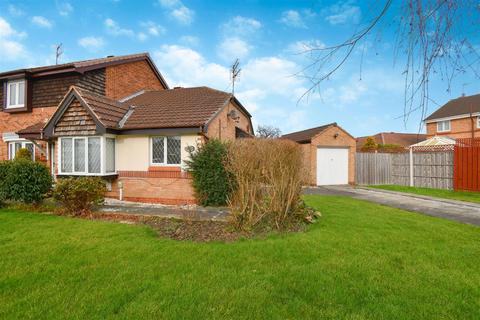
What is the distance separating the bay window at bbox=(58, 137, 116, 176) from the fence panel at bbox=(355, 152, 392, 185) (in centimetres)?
1584

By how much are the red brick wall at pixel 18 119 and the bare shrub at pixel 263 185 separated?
1325 cm

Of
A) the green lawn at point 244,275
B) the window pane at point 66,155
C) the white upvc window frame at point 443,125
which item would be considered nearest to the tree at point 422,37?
the green lawn at point 244,275

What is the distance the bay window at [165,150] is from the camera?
1141cm

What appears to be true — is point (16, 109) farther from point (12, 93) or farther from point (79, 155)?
point (79, 155)

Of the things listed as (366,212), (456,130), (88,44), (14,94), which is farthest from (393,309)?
(456,130)

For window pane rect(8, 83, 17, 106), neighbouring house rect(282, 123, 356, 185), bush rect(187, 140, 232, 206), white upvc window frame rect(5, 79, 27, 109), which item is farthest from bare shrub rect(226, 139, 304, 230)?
window pane rect(8, 83, 17, 106)

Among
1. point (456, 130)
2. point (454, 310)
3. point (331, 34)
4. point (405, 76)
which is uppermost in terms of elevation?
point (456, 130)

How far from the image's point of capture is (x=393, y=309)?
313 cm

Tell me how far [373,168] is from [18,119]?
2287cm

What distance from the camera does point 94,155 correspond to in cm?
1143

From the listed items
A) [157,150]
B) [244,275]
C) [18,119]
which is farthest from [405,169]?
[18,119]

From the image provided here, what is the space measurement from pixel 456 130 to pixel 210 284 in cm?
3682

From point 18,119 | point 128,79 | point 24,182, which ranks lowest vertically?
point 24,182

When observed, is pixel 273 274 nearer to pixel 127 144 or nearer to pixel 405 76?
pixel 405 76
